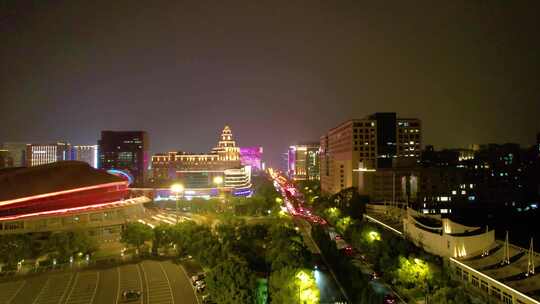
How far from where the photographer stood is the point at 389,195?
72.9 meters

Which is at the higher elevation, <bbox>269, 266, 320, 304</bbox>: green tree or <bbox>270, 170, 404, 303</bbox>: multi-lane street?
<bbox>269, 266, 320, 304</bbox>: green tree

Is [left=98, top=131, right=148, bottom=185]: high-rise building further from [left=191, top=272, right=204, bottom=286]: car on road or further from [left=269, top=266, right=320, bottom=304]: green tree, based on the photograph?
[left=269, top=266, right=320, bottom=304]: green tree

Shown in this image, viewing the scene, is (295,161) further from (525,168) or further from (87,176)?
(87,176)

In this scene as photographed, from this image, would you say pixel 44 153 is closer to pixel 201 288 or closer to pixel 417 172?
pixel 417 172

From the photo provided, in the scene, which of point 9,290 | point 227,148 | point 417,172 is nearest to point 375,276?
point 9,290

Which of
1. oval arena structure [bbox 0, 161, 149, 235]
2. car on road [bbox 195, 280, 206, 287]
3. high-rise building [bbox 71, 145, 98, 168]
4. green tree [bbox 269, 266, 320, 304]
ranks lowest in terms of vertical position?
car on road [bbox 195, 280, 206, 287]

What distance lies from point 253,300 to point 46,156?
154 meters

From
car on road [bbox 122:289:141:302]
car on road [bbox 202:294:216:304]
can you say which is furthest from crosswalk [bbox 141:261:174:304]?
car on road [bbox 202:294:216:304]

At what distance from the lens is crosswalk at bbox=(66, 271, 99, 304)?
30125 millimetres

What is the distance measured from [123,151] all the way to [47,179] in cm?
9576

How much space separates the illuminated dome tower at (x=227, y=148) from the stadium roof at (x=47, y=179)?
3787 inches

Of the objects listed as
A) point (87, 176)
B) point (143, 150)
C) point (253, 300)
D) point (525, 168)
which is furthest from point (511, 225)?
point (143, 150)

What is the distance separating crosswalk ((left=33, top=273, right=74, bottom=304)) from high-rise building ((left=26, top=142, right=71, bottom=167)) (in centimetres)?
13155

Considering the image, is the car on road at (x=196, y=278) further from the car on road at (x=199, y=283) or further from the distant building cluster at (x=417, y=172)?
the distant building cluster at (x=417, y=172)
